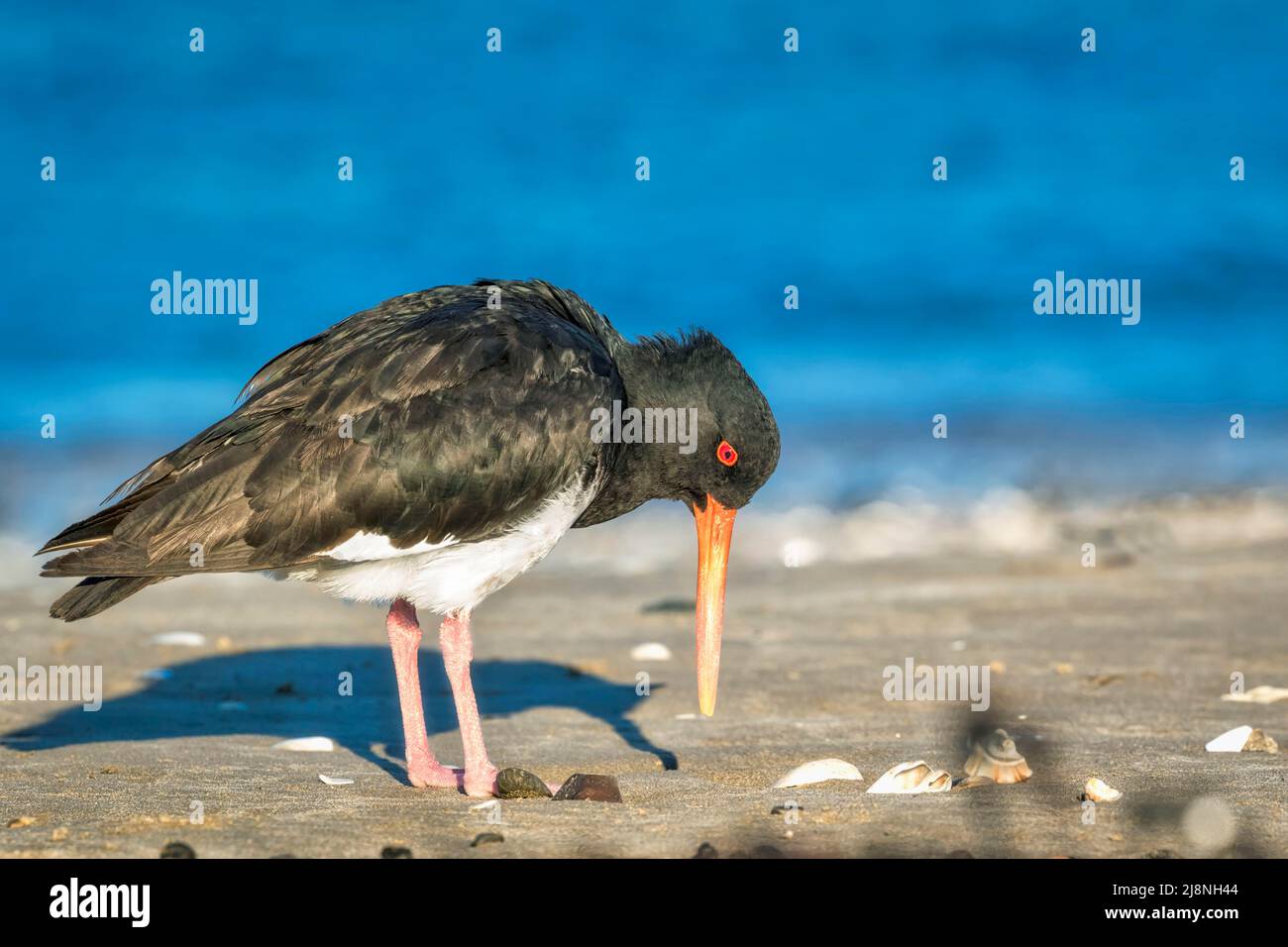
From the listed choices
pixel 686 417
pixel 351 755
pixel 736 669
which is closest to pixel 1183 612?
pixel 736 669

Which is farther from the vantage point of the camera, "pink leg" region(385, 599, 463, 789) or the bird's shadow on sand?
the bird's shadow on sand

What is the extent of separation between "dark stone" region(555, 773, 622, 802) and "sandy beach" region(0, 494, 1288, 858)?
116mm

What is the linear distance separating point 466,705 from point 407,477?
105 centimetres

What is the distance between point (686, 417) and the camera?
6598 mm

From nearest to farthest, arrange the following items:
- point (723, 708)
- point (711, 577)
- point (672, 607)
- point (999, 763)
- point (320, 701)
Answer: point (999, 763), point (711, 577), point (723, 708), point (320, 701), point (672, 607)

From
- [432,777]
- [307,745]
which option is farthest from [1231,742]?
[307,745]

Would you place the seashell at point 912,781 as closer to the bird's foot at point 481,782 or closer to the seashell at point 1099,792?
the seashell at point 1099,792

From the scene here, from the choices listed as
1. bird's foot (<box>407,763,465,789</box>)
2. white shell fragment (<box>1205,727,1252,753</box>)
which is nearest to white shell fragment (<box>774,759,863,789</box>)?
bird's foot (<box>407,763,465,789</box>)

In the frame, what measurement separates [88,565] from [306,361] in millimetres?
1348

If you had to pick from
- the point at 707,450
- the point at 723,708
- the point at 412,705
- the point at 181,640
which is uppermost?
the point at 707,450

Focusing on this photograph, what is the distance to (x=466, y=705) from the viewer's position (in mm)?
6195

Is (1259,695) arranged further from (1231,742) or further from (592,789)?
(592,789)

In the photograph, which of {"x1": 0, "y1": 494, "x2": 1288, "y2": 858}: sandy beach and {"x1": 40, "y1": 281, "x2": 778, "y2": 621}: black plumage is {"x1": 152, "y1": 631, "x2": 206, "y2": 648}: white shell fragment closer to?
{"x1": 0, "y1": 494, "x2": 1288, "y2": 858}: sandy beach

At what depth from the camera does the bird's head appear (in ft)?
21.5
